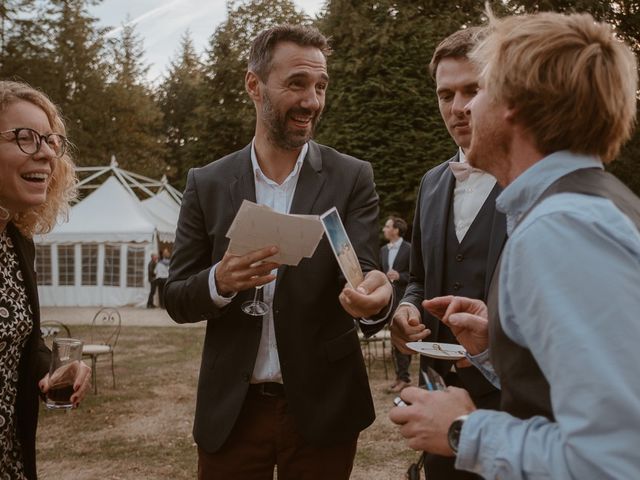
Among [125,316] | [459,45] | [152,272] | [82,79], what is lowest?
[125,316]

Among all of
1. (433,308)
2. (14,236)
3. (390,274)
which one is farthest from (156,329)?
(433,308)

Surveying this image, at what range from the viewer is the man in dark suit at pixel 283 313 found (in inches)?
111

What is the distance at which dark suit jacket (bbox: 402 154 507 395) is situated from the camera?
270cm

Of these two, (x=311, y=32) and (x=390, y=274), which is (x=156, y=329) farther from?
(x=311, y=32)

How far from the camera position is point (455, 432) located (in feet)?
5.08

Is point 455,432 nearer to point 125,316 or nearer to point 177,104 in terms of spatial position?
point 125,316

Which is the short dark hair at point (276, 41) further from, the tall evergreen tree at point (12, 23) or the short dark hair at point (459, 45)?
the tall evergreen tree at point (12, 23)

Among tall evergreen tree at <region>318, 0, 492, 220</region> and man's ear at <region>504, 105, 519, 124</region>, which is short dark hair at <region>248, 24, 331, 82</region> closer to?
man's ear at <region>504, 105, 519, 124</region>

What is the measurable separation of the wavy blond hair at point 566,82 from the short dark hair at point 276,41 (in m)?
1.63

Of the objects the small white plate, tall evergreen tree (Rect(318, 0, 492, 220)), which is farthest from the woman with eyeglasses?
tall evergreen tree (Rect(318, 0, 492, 220))

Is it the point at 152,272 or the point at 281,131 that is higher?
the point at 281,131

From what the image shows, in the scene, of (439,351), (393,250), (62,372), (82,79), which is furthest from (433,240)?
(82,79)

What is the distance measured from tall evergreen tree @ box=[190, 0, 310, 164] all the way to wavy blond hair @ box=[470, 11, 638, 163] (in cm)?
2768

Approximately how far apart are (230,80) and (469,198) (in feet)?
97.3
